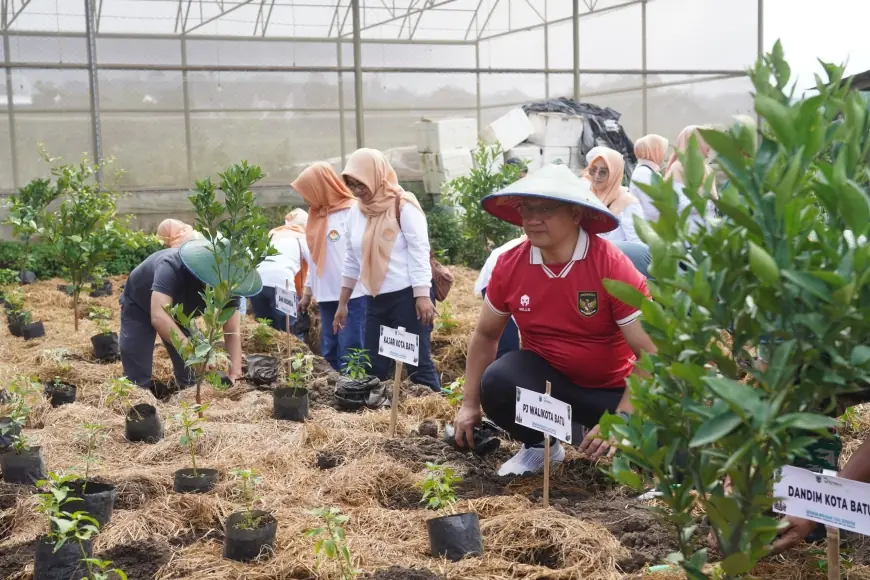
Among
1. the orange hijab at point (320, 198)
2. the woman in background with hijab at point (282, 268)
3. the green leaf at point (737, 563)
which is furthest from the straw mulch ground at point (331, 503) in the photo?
the woman in background with hijab at point (282, 268)

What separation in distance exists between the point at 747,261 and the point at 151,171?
1086 centimetres

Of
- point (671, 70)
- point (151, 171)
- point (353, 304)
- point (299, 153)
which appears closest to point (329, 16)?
point (299, 153)

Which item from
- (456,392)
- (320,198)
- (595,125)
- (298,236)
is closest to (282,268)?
(298,236)

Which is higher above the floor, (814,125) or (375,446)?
(814,125)

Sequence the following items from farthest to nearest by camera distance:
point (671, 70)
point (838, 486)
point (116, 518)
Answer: point (671, 70) < point (116, 518) < point (838, 486)

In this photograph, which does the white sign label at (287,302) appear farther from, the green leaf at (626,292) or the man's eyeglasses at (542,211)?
the green leaf at (626,292)

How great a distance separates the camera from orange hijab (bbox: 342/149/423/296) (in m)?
5.23

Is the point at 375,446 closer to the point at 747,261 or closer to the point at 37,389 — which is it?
the point at 37,389

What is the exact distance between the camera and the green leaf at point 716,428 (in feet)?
4.52

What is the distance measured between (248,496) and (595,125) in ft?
35.9

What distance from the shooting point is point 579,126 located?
42.6 feet

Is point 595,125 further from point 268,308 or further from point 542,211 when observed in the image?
point 542,211

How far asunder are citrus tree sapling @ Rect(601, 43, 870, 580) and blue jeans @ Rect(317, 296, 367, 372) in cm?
393

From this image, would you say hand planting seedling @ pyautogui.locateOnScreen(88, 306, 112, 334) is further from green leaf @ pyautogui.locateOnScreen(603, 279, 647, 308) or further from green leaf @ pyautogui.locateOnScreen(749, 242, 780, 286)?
green leaf @ pyautogui.locateOnScreen(749, 242, 780, 286)
